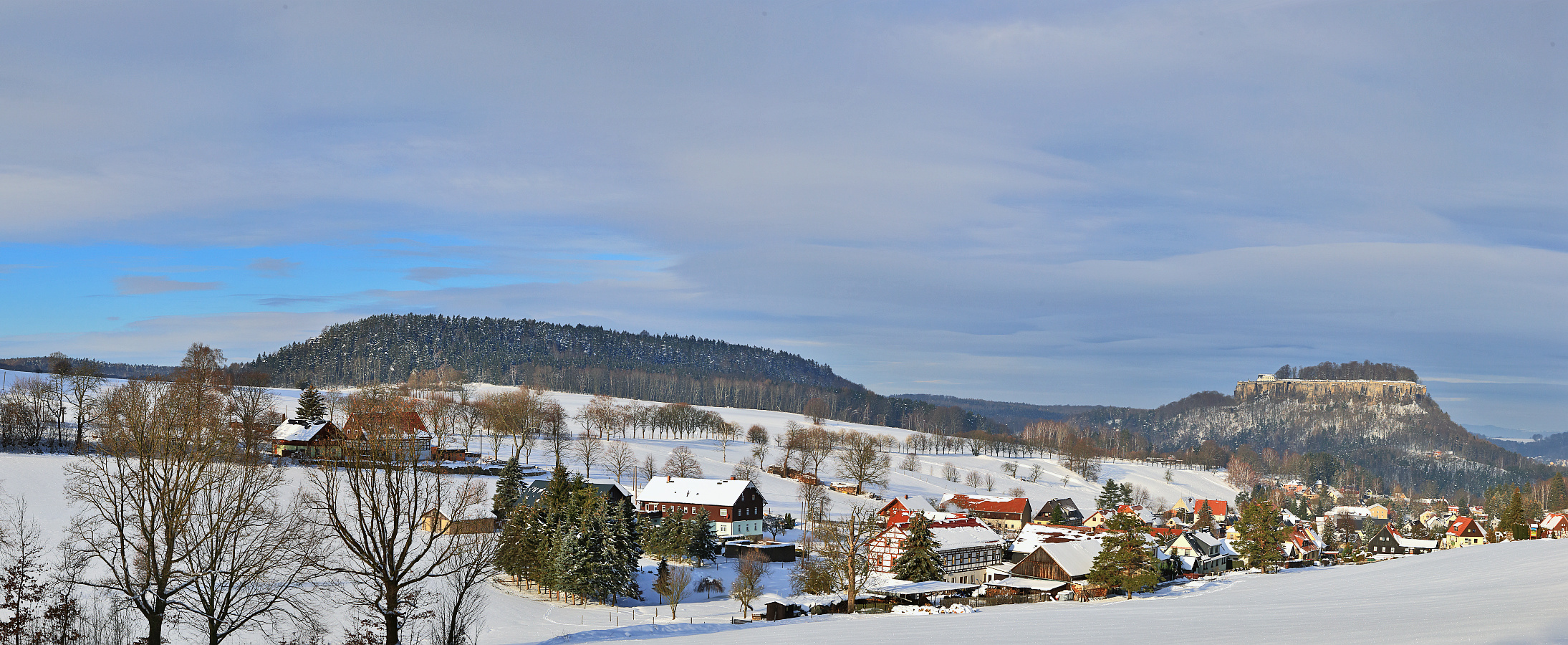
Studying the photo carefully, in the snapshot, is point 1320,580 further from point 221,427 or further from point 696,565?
point 221,427

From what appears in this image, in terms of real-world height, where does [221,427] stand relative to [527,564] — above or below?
above

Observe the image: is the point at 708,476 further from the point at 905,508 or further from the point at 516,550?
the point at 516,550

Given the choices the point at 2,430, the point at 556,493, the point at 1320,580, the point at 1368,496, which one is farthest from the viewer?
the point at 1368,496

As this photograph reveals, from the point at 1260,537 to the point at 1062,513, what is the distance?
38634mm

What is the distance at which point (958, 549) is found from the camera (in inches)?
2346

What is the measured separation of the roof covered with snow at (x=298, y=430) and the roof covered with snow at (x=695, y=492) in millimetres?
27239

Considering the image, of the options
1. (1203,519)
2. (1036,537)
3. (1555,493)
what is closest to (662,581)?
(1036,537)

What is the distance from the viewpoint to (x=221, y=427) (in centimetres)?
2278

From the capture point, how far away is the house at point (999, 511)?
9569 centimetres

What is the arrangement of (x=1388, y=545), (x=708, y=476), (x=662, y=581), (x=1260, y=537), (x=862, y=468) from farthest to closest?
(x=708, y=476) < (x=862, y=468) < (x=1388, y=545) < (x=1260, y=537) < (x=662, y=581)

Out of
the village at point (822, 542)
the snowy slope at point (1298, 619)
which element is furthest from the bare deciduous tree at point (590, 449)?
the snowy slope at point (1298, 619)

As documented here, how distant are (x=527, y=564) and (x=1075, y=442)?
16318cm

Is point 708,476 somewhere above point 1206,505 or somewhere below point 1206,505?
above

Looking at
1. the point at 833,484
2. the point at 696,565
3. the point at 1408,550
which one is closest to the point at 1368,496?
the point at 1408,550
